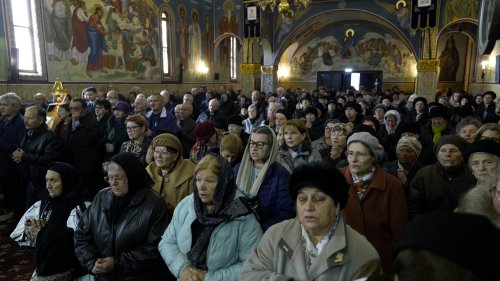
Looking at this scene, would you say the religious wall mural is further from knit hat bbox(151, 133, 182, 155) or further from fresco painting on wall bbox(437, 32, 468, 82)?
fresco painting on wall bbox(437, 32, 468, 82)

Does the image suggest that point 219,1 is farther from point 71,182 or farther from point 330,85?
point 71,182

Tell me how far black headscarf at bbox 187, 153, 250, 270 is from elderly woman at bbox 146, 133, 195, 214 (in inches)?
33.0

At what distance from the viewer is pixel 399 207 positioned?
2.78m

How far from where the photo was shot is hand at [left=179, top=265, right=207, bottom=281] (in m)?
2.54

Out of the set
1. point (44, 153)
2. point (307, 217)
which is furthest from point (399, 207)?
point (44, 153)

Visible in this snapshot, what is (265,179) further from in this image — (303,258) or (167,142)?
(303,258)

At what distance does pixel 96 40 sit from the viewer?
543 inches

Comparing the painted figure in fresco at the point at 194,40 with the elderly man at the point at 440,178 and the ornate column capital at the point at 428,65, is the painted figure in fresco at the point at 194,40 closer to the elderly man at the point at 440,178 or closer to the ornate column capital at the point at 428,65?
the ornate column capital at the point at 428,65

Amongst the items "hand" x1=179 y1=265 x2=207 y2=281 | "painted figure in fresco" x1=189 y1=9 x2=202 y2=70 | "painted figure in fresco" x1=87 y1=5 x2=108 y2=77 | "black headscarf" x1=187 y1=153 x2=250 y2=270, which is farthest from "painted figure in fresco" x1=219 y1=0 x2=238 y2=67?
"hand" x1=179 y1=265 x2=207 y2=281

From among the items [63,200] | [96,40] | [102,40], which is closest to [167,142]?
[63,200]

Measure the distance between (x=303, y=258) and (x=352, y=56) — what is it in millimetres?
25116

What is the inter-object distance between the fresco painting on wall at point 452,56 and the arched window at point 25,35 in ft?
74.5

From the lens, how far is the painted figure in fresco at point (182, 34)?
1824cm

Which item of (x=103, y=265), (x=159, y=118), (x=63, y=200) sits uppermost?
(x=159, y=118)
